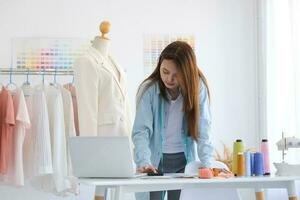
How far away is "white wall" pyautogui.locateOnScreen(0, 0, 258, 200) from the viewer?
467 cm

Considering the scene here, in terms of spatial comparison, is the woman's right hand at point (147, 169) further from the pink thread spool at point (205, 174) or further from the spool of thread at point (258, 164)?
the spool of thread at point (258, 164)

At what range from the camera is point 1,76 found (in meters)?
4.52

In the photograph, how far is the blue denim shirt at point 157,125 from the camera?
274 centimetres

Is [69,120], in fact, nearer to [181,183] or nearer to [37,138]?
[37,138]

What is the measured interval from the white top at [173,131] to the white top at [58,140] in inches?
51.4

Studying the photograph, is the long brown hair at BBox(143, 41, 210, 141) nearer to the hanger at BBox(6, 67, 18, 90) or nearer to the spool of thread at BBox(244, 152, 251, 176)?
the spool of thread at BBox(244, 152, 251, 176)

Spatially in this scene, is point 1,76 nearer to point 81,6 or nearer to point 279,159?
point 81,6

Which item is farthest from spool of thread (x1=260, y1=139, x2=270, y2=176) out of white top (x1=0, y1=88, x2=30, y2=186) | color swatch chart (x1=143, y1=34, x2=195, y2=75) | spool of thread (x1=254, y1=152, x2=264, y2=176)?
color swatch chart (x1=143, y1=34, x2=195, y2=75)

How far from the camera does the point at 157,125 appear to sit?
2.79 m

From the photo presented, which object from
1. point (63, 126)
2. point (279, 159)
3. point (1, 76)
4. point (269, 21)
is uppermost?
point (269, 21)

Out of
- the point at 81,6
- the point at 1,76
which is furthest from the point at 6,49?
the point at 81,6

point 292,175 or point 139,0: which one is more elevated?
point 139,0

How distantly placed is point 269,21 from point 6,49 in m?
2.05

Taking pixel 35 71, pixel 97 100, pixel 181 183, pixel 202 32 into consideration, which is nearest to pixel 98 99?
pixel 97 100
